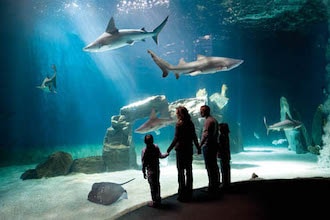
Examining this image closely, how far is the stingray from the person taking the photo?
6607mm

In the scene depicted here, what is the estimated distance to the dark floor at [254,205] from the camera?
2984mm

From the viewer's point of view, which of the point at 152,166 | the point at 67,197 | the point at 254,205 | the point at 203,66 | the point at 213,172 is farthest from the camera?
the point at 67,197

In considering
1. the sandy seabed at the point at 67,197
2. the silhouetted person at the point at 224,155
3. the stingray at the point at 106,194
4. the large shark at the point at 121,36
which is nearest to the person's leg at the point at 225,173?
the silhouetted person at the point at 224,155

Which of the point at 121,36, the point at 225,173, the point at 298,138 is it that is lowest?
the point at 298,138

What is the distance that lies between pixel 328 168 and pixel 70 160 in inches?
465

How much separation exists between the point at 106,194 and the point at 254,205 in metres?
4.54

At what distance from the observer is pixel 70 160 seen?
1230 cm

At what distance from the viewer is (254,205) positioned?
3.29 metres

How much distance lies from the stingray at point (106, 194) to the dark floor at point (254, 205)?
3.12 meters

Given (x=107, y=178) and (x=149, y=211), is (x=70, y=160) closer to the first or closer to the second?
(x=107, y=178)

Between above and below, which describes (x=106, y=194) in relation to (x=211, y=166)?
below

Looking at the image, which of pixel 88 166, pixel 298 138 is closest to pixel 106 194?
pixel 88 166

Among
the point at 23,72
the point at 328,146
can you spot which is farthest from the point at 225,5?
the point at 23,72

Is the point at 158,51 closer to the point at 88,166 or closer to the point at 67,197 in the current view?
the point at 88,166
